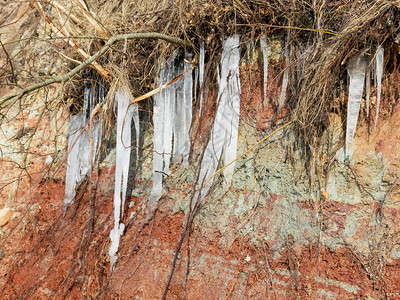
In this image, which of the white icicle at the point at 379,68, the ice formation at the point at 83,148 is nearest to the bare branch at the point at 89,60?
the ice formation at the point at 83,148

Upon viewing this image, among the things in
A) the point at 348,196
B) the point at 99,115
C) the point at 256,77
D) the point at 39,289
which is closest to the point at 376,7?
the point at 256,77

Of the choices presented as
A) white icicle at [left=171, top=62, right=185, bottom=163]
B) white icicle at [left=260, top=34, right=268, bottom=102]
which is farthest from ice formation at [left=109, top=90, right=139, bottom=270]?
white icicle at [left=260, top=34, right=268, bottom=102]

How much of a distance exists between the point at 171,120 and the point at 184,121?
0.12m

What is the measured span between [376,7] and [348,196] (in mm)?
1100

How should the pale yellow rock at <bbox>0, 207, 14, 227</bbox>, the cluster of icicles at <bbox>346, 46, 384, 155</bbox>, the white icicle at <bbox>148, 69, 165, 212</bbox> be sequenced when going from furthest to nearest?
the pale yellow rock at <bbox>0, 207, 14, 227</bbox> < the white icicle at <bbox>148, 69, 165, 212</bbox> < the cluster of icicles at <bbox>346, 46, 384, 155</bbox>

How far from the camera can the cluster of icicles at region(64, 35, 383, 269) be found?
6.94 ft

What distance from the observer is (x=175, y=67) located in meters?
2.90

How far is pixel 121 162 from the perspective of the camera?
2.93 metres

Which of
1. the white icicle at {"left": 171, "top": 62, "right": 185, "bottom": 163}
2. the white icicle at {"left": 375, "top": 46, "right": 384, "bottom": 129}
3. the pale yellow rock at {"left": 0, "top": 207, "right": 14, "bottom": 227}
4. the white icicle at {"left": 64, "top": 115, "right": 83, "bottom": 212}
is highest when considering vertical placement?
the white icicle at {"left": 375, "top": 46, "right": 384, "bottom": 129}

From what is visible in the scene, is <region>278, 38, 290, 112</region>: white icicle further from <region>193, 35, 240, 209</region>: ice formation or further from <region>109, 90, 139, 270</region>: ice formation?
<region>109, 90, 139, 270</region>: ice formation

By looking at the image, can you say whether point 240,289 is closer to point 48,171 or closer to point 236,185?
point 236,185

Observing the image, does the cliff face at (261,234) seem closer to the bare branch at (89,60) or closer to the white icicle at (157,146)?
the white icicle at (157,146)

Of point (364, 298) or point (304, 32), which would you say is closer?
point (364, 298)

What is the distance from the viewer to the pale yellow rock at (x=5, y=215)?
3543 millimetres
